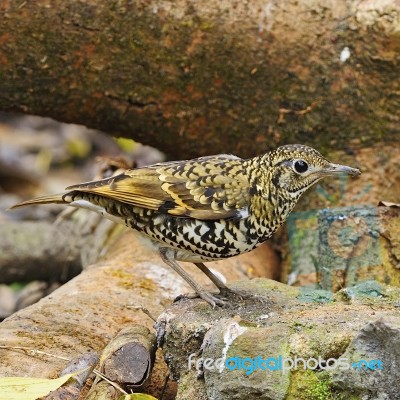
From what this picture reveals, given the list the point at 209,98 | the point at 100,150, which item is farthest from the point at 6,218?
the point at 209,98

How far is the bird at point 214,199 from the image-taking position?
484 cm

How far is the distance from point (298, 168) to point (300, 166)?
0.6 inches

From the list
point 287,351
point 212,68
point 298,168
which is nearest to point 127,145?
point 212,68

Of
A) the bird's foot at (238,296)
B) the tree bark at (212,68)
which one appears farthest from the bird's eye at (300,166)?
the tree bark at (212,68)

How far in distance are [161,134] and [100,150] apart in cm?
598

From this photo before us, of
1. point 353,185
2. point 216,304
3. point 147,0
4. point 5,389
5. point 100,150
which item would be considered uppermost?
point 100,150

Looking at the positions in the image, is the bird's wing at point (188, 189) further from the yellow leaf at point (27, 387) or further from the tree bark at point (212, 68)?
the tree bark at point (212, 68)

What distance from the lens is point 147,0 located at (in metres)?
6.53

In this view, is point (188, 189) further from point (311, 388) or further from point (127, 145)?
point (127, 145)

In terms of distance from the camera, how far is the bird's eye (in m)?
4.82

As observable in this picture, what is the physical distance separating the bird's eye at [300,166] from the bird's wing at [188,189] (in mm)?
297

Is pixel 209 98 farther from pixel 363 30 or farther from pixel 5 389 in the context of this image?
pixel 5 389

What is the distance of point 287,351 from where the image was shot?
3.87 metres

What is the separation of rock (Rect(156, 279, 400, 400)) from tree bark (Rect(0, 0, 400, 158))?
2.64 metres
